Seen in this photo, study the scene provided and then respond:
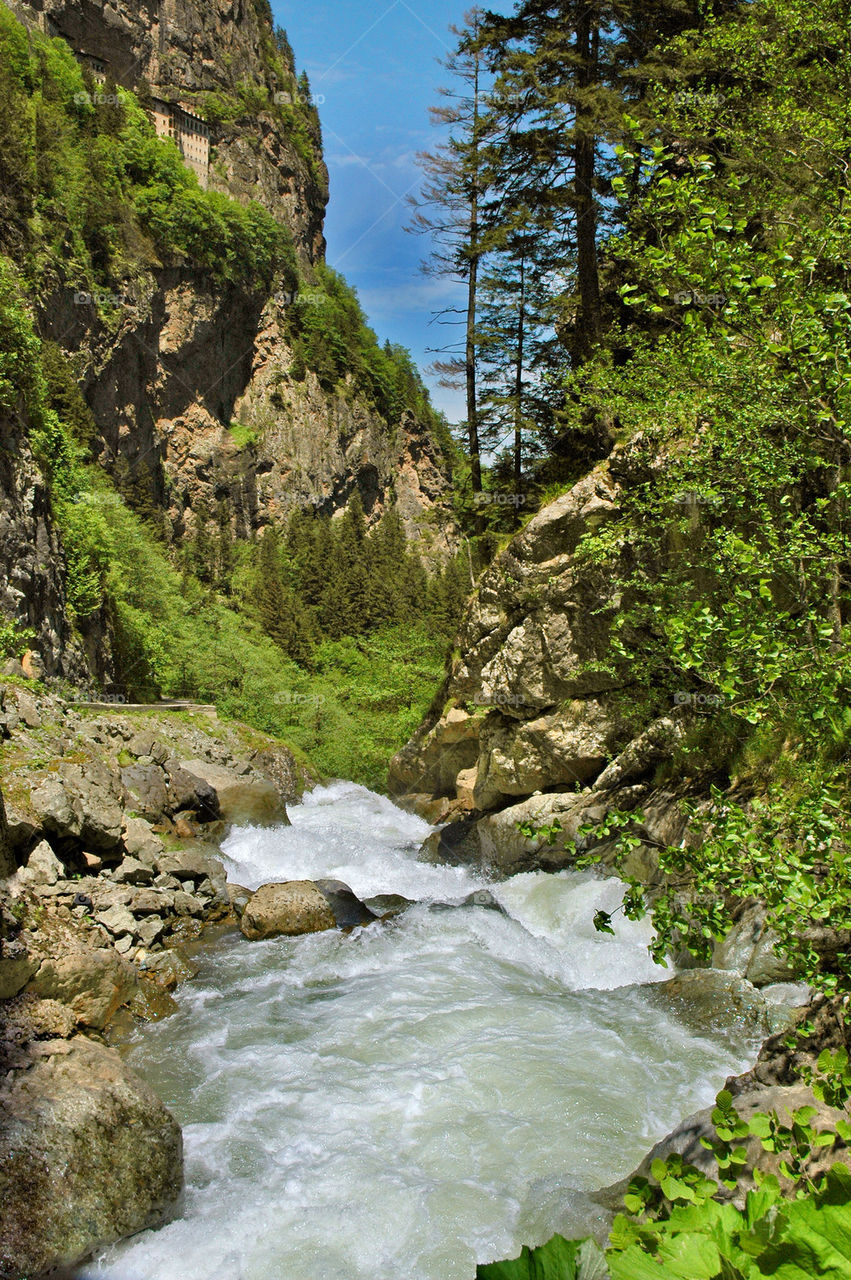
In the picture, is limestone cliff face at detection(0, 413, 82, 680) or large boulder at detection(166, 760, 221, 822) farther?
limestone cliff face at detection(0, 413, 82, 680)

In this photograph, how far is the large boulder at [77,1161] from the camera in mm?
4344

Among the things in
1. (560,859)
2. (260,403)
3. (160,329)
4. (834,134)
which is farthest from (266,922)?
(260,403)

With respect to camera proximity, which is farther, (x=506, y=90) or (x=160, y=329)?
(x=160, y=329)

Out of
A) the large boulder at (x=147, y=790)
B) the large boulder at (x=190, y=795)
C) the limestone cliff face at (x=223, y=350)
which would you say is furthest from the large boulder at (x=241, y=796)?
the limestone cliff face at (x=223, y=350)

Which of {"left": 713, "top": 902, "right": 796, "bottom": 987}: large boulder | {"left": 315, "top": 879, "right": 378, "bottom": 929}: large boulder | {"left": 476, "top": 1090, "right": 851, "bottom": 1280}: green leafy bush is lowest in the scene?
{"left": 315, "top": 879, "right": 378, "bottom": 929}: large boulder

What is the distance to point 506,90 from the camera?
48.6ft

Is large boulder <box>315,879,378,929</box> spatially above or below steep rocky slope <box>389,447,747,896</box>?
below

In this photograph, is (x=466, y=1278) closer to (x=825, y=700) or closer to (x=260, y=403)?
(x=825, y=700)

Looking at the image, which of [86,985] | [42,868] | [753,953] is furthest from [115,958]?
[753,953]

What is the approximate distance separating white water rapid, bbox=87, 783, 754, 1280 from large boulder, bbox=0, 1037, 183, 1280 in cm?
22

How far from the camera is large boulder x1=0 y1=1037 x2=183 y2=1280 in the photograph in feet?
14.3

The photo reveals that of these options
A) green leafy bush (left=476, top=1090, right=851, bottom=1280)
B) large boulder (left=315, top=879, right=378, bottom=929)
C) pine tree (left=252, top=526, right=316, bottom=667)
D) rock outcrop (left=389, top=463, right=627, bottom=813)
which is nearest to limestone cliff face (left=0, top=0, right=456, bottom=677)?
pine tree (left=252, top=526, right=316, bottom=667)

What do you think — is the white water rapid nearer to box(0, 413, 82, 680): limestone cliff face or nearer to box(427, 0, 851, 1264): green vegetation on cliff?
box(427, 0, 851, 1264): green vegetation on cliff

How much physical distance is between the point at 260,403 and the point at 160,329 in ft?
51.6
